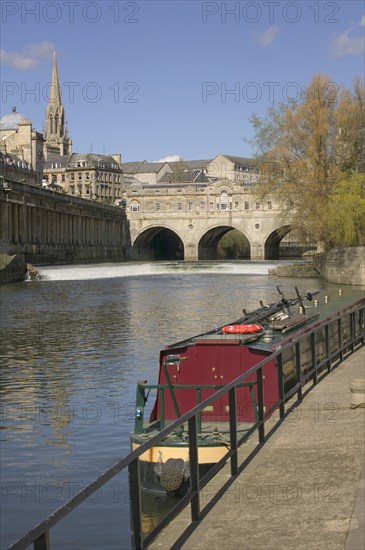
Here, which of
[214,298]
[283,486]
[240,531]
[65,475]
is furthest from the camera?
[214,298]

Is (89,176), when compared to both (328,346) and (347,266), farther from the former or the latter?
(328,346)

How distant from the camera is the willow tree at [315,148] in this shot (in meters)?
62.8

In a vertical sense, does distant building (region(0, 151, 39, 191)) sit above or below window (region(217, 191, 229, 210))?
above

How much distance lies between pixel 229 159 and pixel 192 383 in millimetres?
183686

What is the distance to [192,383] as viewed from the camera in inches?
570

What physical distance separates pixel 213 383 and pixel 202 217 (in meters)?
118

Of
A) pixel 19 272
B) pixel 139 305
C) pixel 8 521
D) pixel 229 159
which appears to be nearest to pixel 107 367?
pixel 8 521

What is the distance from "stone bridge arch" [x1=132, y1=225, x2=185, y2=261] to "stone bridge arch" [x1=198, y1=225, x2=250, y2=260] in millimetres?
4672

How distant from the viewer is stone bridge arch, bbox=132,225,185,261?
448 ft

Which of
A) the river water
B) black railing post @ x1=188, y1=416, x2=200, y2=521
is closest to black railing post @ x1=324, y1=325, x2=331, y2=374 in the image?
the river water

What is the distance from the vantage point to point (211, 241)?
458 ft

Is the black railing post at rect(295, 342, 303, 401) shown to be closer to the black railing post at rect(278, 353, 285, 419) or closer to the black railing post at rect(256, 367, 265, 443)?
the black railing post at rect(278, 353, 285, 419)

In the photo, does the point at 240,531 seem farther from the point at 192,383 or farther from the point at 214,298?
the point at 214,298

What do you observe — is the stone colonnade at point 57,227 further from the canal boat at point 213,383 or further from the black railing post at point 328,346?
the canal boat at point 213,383
